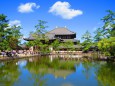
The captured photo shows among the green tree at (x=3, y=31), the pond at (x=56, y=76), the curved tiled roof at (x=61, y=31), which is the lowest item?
the pond at (x=56, y=76)

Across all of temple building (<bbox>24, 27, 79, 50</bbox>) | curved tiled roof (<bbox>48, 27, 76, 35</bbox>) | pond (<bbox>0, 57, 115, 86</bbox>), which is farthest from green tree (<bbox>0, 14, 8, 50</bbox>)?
curved tiled roof (<bbox>48, 27, 76, 35</bbox>)

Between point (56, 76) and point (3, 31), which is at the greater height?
point (3, 31)

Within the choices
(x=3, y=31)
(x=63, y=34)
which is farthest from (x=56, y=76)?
(x=63, y=34)

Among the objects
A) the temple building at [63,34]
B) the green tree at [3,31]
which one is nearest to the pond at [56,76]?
the green tree at [3,31]

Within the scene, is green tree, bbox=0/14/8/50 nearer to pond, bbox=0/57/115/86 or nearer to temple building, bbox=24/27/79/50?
pond, bbox=0/57/115/86

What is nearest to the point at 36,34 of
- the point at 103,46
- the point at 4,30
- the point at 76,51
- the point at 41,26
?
the point at 41,26

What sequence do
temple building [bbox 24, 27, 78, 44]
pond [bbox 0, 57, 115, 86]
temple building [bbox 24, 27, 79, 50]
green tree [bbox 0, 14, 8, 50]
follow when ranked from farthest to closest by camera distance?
temple building [bbox 24, 27, 78, 44] < temple building [bbox 24, 27, 79, 50] < green tree [bbox 0, 14, 8, 50] < pond [bbox 0, 57, 115, 86]

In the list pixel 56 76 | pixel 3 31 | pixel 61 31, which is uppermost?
pixel 61 31

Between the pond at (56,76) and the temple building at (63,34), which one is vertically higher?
the temple building at (63,34)

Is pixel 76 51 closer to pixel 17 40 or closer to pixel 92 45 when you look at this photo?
pixel 92 45

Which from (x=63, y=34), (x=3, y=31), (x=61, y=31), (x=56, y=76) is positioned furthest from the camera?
(x=61, y=31)

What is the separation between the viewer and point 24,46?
7525 centimetres

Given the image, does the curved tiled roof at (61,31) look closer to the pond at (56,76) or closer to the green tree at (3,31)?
the green tree at (3,31)

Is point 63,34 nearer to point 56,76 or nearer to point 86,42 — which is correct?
point 86,42
